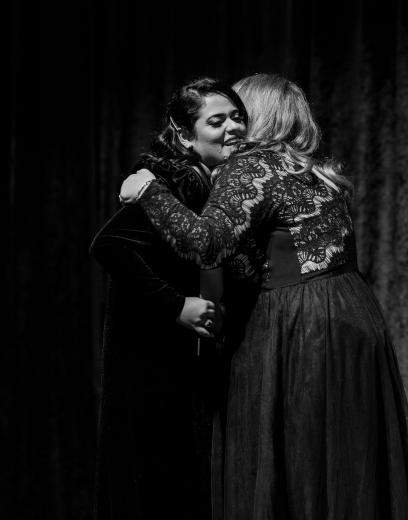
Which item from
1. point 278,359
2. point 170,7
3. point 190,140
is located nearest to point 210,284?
point 278,359

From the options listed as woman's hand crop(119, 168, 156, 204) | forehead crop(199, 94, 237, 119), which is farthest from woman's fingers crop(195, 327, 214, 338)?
forehead crop(199, 94, 237, 119)

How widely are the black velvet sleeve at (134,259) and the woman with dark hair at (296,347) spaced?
0.09m

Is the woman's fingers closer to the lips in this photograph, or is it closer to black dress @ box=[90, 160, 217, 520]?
black dress @ box=[90, 160, 217, 520]

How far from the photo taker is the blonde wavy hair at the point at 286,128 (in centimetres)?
185

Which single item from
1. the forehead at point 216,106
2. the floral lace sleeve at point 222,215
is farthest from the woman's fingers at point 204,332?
the forehead at point 216,106

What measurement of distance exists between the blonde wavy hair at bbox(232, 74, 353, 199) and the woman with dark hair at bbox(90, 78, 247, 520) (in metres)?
0.06

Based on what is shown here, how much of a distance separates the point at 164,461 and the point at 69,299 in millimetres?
1349

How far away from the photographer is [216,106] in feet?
6.41

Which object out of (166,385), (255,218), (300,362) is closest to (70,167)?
(166,385)

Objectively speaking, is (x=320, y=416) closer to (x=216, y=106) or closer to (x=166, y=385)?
(x=166, y=385)

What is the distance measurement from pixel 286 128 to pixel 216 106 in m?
0.21

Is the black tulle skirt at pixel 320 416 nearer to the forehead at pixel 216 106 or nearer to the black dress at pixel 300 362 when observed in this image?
the black dress at pixel 300 362

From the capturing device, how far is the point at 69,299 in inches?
125

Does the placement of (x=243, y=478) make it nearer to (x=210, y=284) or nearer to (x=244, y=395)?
(x=244, y=395)
